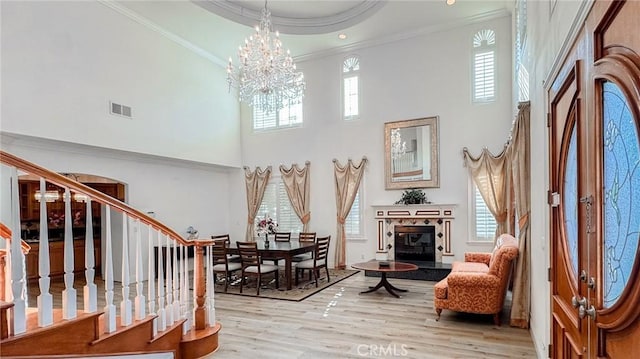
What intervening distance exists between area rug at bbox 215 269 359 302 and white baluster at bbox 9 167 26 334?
13.6 ft

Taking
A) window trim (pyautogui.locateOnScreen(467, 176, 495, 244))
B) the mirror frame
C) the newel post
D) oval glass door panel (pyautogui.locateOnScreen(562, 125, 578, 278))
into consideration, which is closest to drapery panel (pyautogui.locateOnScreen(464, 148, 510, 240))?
window trim (pyautogui.locateOnScreen(467, 176, 495, 244))

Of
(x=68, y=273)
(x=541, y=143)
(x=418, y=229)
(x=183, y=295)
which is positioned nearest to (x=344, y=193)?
(x=418, y=229)

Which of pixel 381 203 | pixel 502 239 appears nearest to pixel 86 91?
pixel 381 203

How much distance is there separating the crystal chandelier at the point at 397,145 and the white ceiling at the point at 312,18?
2202mm

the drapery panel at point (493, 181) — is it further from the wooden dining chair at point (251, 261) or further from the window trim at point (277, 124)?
the wooden dining chair at point (251, 261)

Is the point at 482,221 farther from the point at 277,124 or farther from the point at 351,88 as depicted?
the point at 277,124

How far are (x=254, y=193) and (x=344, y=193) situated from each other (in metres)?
2.64

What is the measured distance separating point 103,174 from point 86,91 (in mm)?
1717

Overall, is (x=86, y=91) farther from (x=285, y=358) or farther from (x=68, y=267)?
(x=285, y=358)

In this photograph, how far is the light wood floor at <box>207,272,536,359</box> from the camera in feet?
12.4

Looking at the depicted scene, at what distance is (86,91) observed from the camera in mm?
6250

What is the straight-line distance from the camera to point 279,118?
9.77m

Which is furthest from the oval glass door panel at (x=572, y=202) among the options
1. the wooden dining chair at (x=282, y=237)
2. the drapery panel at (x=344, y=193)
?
the wooden dining chair at (x=282, y=237)

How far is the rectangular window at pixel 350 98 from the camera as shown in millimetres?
8875
